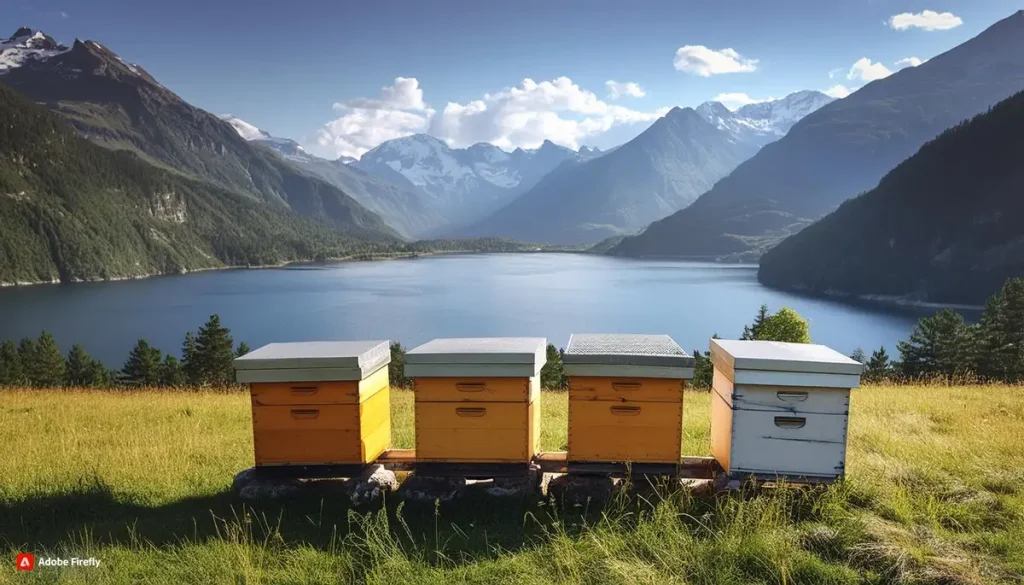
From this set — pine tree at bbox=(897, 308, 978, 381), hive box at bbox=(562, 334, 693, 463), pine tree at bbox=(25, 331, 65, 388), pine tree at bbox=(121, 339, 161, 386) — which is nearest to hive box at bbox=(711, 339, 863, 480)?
hive box at bbox=(562, 334, 693, 463)

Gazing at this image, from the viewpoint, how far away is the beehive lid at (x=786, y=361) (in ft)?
14.3

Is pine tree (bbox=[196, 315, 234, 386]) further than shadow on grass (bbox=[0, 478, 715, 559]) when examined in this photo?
Yes

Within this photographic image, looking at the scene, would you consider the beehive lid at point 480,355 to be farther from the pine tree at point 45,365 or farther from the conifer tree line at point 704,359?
the pine tree at point 45,365

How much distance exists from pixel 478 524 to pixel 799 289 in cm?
13948

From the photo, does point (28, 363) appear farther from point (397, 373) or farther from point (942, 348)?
point (942, 348)

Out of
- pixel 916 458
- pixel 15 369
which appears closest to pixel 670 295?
pixel 15 369

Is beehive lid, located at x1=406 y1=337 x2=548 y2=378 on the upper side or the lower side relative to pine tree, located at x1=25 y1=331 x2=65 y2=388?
upper

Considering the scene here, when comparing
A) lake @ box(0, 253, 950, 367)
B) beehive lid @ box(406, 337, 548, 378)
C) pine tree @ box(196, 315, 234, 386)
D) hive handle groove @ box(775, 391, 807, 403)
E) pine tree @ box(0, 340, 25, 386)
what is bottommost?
lake @ box(0, 253, 950, 367)

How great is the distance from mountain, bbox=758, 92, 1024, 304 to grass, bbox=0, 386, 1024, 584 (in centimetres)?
12608

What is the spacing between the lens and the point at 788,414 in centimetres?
449

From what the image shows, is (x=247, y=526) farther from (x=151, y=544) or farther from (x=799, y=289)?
(x=799, y=289)

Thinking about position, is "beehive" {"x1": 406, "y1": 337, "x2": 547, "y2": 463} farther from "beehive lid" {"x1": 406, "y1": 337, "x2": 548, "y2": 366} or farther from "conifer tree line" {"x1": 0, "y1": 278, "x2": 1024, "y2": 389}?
"conifer tree line" {"x1": 0, "y1": 278, "x2": 1024, "y2": 389}

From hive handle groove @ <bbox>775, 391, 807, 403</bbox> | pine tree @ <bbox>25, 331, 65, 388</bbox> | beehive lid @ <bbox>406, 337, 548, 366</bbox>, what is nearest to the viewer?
hive handle groove @ <bbox>775, 391, 807, 403</bbox>

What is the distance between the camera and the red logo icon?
4124 millimetres
